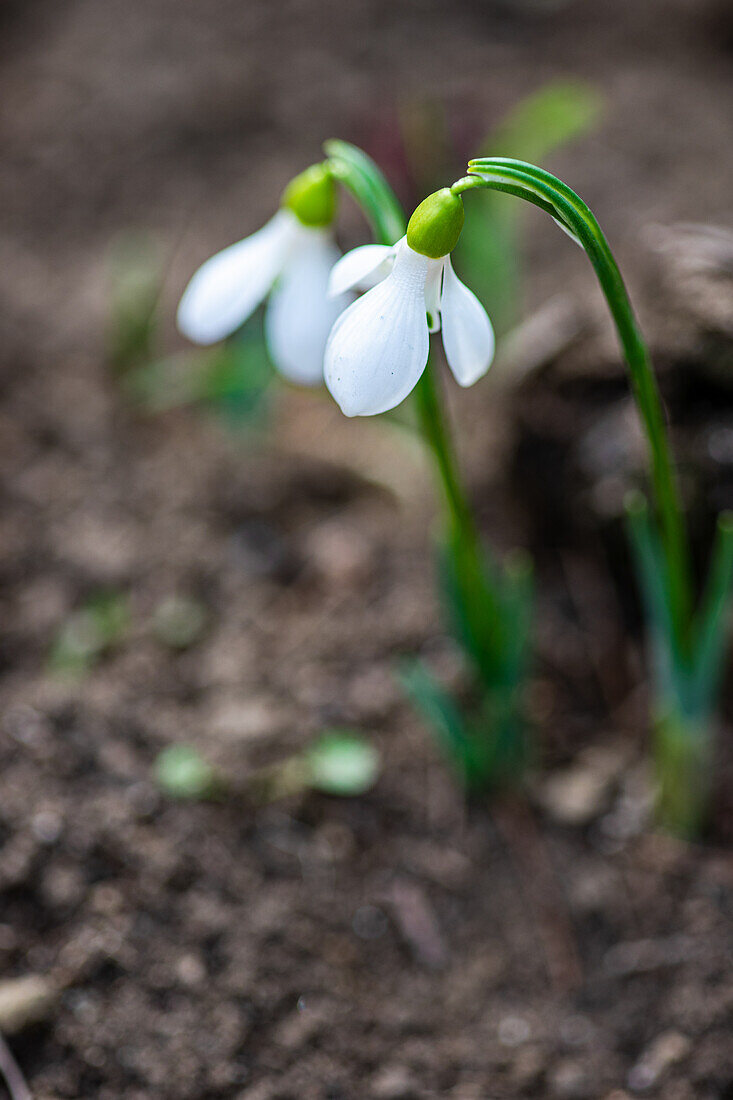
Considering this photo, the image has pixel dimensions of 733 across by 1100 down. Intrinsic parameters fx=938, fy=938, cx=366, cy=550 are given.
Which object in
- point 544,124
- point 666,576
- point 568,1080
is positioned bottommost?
point 568,1080

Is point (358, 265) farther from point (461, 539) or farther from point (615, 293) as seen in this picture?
point (461, 539)

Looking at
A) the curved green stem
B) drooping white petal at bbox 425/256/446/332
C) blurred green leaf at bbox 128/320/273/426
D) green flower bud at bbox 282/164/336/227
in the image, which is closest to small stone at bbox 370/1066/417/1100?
the curved green stem

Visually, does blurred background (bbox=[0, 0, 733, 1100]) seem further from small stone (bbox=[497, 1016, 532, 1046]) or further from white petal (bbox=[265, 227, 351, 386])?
white petal (bbox=[265, 227, 351, 386])

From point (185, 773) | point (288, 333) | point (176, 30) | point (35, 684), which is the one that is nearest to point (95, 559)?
point (35, 684)

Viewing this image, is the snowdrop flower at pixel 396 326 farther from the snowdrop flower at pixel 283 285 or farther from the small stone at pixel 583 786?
the small stone at pixel 583 786

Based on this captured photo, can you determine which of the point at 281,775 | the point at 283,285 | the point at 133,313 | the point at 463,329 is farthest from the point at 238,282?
the point at 133,313

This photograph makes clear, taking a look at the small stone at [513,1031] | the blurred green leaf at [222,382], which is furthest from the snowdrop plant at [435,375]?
the blurred green leaf at [222,382]

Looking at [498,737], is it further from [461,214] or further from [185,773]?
[461,214]
